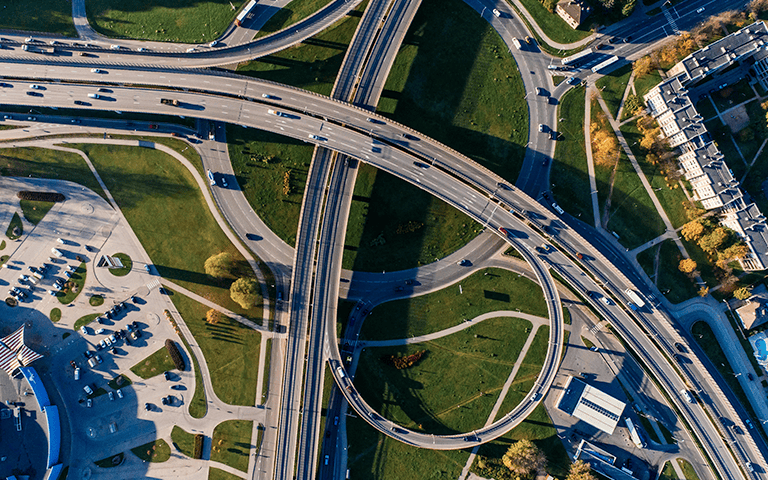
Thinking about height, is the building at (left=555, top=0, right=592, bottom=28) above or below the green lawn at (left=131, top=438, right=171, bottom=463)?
above

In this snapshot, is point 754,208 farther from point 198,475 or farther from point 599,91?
point 198,475

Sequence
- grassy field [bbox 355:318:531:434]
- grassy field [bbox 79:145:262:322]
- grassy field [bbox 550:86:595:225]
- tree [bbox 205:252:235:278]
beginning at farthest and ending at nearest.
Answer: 1. grassy field [bbox 550:86:595:225]
2. grassy field [bbox 79:145:262:322]
3. grassy field [bbox 355:318:531:434]
4. tree [bbox 205:252:235:278]

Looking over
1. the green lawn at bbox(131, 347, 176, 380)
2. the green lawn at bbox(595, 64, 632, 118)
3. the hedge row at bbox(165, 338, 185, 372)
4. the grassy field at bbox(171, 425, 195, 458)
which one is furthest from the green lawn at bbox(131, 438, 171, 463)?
the green lawn at bbox(595, 64, 632, 118)

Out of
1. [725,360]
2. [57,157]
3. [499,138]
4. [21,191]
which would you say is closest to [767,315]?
[725,360]

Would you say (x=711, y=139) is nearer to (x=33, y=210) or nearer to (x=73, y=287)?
(x=73, y=287)

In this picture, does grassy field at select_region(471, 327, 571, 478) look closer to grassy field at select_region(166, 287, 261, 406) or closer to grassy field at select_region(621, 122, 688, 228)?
grassy field at select_region(621, 122, 688, 228)

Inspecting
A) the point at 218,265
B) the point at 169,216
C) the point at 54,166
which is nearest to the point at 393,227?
the point at 218,265

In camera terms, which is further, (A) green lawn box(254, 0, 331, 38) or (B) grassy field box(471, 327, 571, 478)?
(A) green lawn box(254, 0, 331, 38)

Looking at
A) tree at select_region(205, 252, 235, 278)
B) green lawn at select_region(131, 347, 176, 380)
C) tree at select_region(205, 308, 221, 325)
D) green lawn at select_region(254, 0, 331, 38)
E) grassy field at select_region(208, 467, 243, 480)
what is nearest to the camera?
tree at select_region(205, 252, 235, 278)
